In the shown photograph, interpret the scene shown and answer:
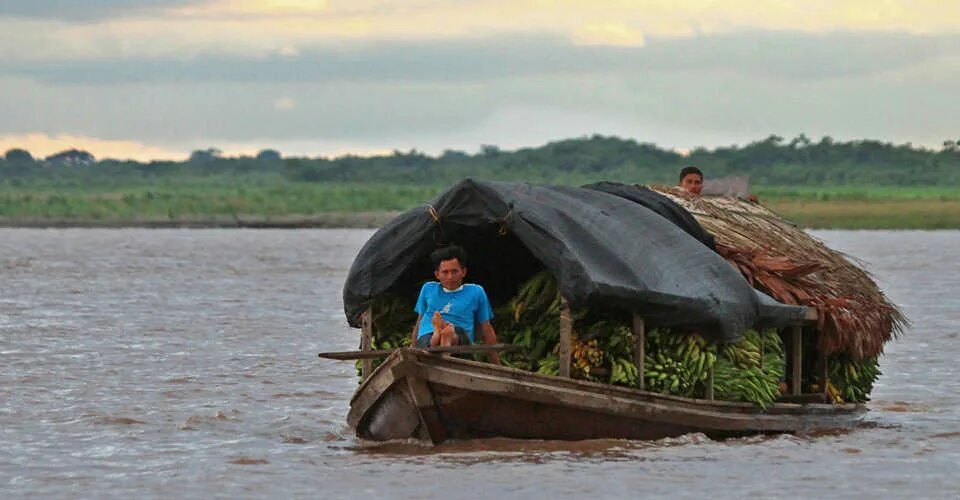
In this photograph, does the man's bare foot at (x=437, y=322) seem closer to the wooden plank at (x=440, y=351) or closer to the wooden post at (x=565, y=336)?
the wooden plank at (x=440, y=351)

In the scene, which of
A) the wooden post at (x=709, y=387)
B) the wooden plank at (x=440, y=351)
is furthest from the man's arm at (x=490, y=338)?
the wooden post at (x=709, y=387)

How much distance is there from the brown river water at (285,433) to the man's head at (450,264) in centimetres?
100

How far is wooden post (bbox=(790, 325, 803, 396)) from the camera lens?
14.4 meters

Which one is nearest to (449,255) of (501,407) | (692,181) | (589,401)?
(501,407)

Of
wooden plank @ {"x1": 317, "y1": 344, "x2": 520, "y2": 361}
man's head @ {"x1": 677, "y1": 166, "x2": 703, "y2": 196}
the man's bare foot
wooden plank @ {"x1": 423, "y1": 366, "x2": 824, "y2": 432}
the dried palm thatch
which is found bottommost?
wooden plank @ {"x1": 423, "y1": 366, "x2": 824, "y2": 432}

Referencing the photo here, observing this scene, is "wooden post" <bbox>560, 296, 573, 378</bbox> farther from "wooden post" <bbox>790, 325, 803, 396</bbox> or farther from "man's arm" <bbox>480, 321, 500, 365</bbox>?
"wooden post" <bbox>790, 325, 803, 396</bbox>

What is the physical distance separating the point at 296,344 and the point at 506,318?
924 centimetres

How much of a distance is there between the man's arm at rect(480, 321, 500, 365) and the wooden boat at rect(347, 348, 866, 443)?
1.08ft

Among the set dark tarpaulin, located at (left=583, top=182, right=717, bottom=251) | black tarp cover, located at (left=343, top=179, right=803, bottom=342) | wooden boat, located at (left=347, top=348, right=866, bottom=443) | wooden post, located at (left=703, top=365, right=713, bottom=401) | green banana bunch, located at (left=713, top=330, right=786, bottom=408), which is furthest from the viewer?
dark tarpaulin, located at (left=583, top=182, right=717, bottom=251)

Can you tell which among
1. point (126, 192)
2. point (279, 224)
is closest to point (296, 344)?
point (279, 224)

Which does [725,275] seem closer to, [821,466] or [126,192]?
[821,466]

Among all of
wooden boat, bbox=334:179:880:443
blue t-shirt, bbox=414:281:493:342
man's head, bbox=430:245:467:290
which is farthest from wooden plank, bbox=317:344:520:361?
man's head, bbox=430:245:467:290

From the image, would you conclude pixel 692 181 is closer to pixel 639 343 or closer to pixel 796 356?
pixel 796 356

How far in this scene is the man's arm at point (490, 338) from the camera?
511 inches
